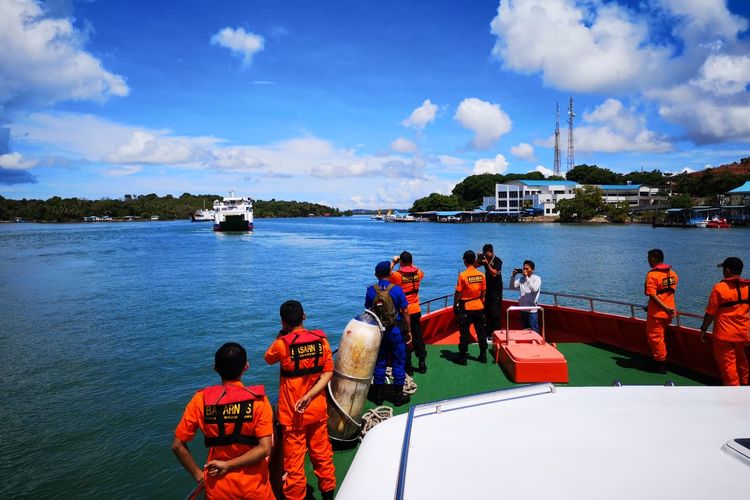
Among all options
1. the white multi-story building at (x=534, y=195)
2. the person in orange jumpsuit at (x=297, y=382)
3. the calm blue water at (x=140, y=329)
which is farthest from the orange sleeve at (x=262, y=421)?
the white multi-story building at (x=534, y=195)

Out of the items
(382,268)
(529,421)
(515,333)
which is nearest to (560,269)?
(515,333)

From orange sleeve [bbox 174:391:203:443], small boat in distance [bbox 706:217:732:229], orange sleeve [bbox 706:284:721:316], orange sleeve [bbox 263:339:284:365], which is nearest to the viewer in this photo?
orange sleeve [bbox 174:391:203:443]

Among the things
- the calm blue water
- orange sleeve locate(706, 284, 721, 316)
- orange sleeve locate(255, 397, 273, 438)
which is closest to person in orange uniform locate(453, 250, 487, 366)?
orange sleeve locate(706, 284, 721, 316)

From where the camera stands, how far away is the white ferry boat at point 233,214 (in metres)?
74.8

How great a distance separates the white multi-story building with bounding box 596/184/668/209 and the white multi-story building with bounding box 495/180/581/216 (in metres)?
7.95

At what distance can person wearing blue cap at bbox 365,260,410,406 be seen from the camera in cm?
470

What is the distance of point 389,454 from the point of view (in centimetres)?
242

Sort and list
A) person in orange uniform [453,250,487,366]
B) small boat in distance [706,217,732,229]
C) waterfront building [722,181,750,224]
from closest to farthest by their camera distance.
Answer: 1. person in orange uniform [453,250,487,366]
2. small boat in distance [706,217,732,229]
3. waterfront building [722,181,750,224]

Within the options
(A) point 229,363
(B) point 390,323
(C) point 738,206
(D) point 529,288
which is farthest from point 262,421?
(C) point 738,206

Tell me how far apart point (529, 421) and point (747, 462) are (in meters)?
0.92

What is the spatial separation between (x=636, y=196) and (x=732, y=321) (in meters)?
110

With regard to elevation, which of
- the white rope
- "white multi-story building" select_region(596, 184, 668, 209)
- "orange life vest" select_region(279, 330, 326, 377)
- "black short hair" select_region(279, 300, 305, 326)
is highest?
"white multi-story building" select_region(596, 184, 668, 209)

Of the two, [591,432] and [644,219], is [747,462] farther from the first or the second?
[644,219]

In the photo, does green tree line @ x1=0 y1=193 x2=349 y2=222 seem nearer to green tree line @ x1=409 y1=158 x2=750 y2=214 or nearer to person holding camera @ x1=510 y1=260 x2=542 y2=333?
green tree line @ x1=409 y1=158 x2=750 y2=214
